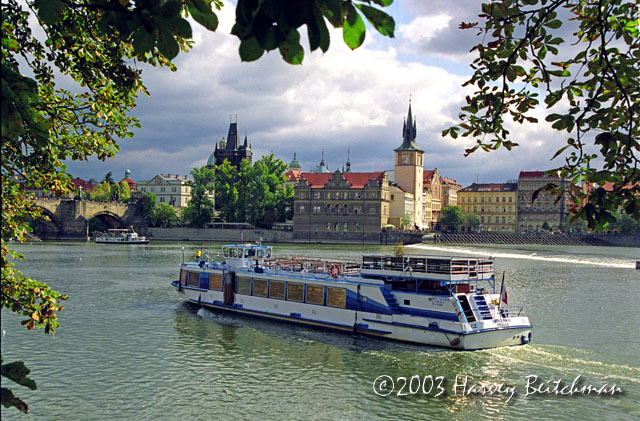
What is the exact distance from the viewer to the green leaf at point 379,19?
9.37 feet

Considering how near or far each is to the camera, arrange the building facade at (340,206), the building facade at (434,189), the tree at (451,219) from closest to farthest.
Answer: the building facade at (340,206) → the tree at (451,219) → the building facade at (434,189)

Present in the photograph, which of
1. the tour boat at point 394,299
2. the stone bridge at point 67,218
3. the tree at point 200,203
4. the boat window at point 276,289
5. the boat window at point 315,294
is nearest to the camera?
the tour boat at point 394,299

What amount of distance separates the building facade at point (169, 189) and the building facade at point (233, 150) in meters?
10.8

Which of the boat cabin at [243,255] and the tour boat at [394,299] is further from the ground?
the boat cabin at [243,255]

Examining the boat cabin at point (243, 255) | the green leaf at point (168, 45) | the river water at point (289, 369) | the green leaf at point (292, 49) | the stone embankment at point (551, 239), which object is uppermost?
the green leaf at point (168, 45)

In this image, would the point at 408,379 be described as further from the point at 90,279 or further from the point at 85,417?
the point at 90,279

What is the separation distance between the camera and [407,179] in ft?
377

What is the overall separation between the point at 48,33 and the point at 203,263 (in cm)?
2255

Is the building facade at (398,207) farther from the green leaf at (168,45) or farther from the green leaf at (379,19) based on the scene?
the green leaf at (379,19)

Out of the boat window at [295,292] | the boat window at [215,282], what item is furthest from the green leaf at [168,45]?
the boat window at [215,282]

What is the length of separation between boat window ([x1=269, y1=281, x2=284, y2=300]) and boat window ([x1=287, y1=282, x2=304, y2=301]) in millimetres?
382

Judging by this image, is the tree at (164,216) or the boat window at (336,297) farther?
the tree at (164,216)

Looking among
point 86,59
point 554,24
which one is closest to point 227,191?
point 86,59

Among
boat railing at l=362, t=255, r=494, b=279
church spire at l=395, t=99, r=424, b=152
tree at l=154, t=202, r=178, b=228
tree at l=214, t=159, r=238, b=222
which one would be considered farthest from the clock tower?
boat railing at l=362, t=255, r=494, b=279
